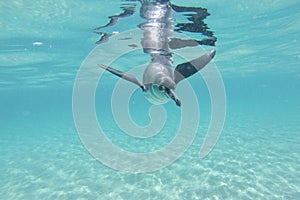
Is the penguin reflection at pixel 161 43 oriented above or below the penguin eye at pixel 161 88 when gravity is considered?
above

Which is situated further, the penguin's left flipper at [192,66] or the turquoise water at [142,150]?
the turquoise water at [142,150]

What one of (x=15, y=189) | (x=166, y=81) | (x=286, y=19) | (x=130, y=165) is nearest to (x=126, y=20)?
(x=130, y=165)

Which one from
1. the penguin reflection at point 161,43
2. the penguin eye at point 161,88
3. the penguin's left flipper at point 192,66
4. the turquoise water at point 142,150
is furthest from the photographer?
the turquoise water at point 142,150

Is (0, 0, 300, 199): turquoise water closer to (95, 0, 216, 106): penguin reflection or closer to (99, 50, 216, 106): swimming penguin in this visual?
(95, 0, 216, 106): penguin reflection

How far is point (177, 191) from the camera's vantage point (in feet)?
30.9

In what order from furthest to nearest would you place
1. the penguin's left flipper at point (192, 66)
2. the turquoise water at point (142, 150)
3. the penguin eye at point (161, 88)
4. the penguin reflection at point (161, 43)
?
the turquoise water at point (142, 150), the penguin's left flipper at point (192, 66), the penguin reflection at point (161, 43), the penguin eye at point (161, 88)

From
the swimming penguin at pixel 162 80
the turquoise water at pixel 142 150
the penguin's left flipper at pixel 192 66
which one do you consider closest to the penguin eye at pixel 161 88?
the swimming penguin at pixel 162 80

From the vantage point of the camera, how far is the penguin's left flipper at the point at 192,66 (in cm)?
579

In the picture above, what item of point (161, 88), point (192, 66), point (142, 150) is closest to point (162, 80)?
point (161, 88)

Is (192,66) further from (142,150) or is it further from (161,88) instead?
(142,150)

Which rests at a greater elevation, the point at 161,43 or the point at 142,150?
the point at 161,43

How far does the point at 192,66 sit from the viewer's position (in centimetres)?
585

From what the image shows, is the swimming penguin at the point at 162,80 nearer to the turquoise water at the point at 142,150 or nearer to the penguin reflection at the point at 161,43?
the penguin reflection at the point at 161,43

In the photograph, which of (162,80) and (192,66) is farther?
(192,66)
